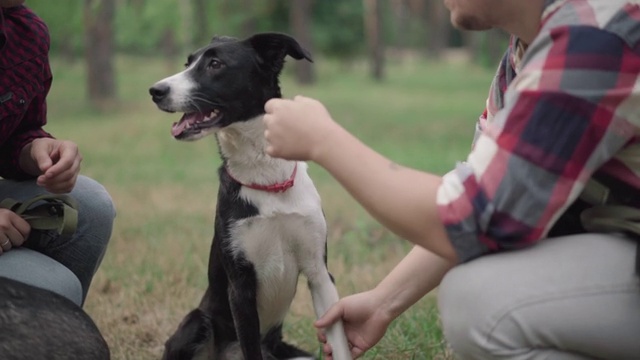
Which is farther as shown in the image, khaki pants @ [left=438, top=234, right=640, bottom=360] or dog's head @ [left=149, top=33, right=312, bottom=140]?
dog's head @ [left=149, top=33, right=312, bottom=140]

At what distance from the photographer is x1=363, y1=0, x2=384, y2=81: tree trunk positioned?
33344 millimetres

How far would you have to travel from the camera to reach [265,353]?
11.4 feet

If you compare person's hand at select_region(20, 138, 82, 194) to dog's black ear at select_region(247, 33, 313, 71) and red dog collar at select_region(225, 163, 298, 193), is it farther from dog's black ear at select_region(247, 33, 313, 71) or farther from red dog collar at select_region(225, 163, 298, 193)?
dog's black ear at select_region(247, 33, 313, 71)

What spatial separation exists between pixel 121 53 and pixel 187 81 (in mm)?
39784

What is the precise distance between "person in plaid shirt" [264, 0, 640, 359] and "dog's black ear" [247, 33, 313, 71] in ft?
3.14

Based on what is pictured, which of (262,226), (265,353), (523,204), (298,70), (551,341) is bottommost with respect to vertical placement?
(298,70)

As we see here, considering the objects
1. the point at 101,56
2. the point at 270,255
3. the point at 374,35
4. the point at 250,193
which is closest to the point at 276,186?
the point at 250,193

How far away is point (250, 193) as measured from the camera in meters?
3.21

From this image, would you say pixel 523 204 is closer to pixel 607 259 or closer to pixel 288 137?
pixel 607 259

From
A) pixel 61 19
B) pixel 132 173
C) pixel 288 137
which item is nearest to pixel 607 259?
pixel 288 137

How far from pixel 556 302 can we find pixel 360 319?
892mm

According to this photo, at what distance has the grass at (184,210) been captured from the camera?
3.98 meters

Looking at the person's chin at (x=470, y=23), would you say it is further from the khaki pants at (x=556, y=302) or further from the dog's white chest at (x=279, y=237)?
the dog's white chest at (x=279, y=237)

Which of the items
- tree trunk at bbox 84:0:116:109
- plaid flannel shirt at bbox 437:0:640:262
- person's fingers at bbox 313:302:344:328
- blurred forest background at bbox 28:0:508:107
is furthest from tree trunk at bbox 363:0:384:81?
plaid flannel shirt at bbox 437:0:640:262
